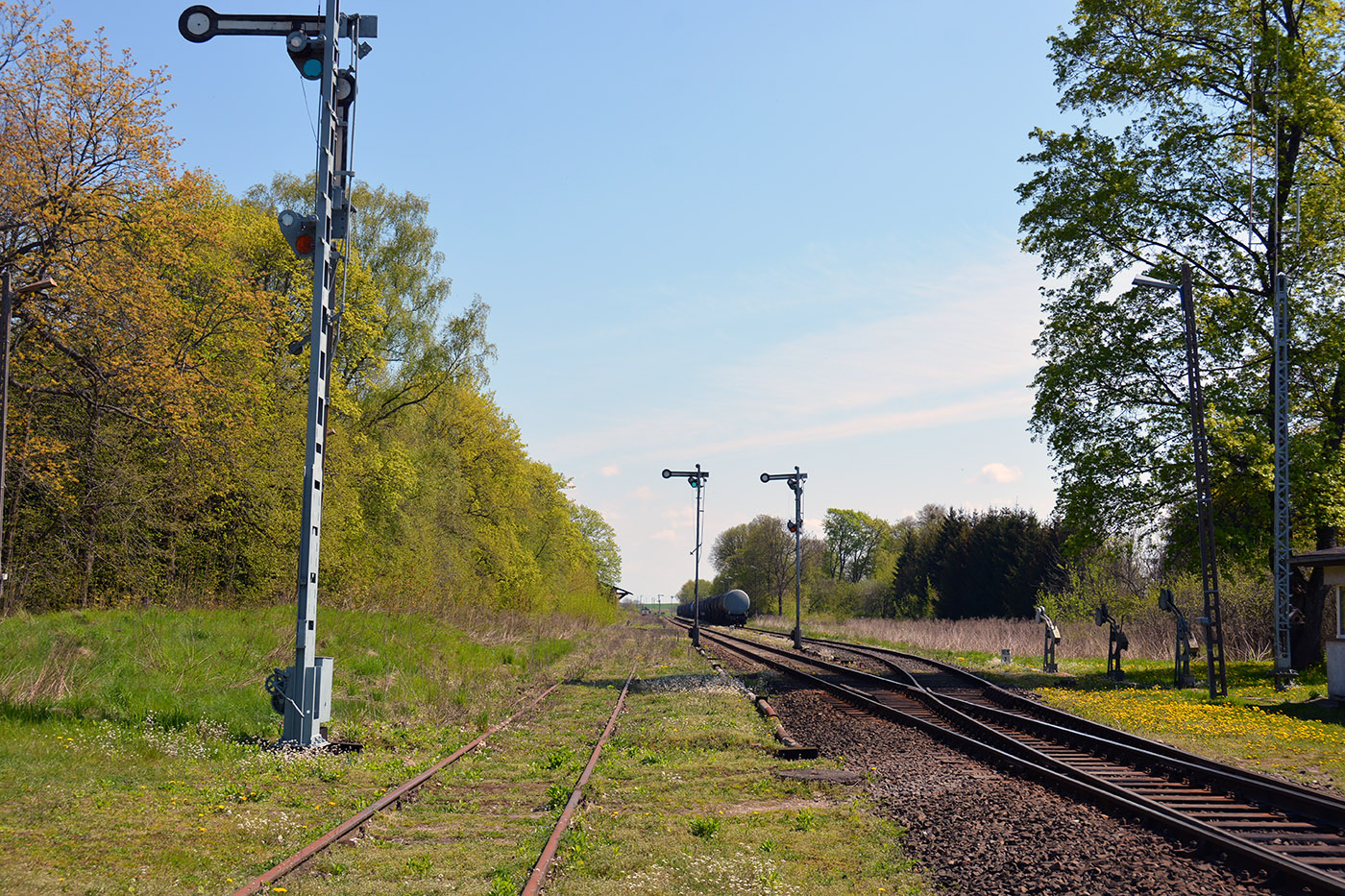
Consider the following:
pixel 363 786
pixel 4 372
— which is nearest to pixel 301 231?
pixel 363 786

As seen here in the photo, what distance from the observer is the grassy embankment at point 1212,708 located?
39.9ft

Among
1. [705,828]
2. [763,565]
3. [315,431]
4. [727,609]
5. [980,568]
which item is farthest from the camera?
[763,565]

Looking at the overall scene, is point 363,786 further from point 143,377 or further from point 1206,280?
point 1206,280

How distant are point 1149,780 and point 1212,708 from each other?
7.28 m

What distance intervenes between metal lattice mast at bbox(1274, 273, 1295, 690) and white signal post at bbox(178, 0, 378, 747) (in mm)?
19228

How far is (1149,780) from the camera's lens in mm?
10492

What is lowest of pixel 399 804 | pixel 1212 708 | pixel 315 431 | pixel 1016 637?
pixel 1016 637

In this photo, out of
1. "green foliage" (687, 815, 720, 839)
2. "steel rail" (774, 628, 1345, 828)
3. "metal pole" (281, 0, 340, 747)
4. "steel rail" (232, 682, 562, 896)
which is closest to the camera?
"steel rail" (232, 682, 562, 896)

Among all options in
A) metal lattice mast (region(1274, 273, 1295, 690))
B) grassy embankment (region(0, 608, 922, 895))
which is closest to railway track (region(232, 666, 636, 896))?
grassy embankment (region(0, 608, 922, 895))

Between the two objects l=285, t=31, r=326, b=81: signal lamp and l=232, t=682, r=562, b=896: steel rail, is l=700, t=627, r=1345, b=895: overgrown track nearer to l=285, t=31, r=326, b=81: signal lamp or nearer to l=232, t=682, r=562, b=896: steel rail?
l=232, t=682, r=562, b=896: steel rail

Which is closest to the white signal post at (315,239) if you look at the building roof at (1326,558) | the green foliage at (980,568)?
the building roof at (1326,558)

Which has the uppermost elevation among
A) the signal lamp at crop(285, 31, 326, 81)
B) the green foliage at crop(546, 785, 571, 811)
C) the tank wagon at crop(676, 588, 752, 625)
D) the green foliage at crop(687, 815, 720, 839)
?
the signal lamp at crop(285, 31, 326, 81)

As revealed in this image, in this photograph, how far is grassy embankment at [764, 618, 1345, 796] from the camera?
12.2m

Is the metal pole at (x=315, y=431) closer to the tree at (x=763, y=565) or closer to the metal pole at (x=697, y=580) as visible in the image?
the metal pole at (x=697, y=580)
